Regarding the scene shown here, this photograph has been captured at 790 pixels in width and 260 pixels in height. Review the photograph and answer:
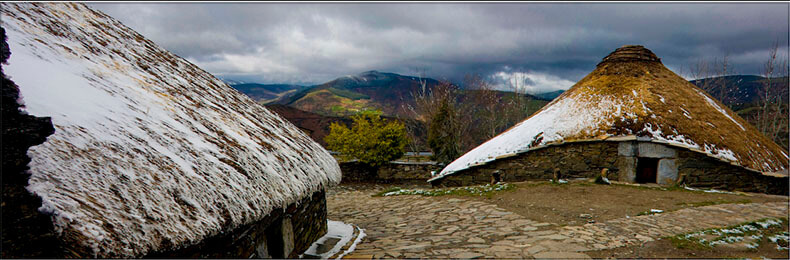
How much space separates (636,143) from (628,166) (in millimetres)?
666

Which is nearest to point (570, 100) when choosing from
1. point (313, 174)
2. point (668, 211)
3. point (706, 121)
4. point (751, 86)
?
point (706, 121)

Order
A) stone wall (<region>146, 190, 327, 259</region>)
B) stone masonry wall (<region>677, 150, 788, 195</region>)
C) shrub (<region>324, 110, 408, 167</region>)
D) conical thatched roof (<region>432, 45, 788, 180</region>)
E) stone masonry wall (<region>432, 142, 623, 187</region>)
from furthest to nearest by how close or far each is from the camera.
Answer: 1. shrub (<region>324, 110, 408, 167</region>)
2. stone masonry wall (<region>432, 142, 623, 187</region>)
3. conical thatched roof (<region>432, 45, 788, 180</region>)
4. stone masonry wall (<region>677, 150, 788, 195</region>)
5. stone wall (<region>146, 190, 327, 259</region>)

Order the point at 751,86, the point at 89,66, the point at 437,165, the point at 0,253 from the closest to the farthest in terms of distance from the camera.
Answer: the point at 0,253 < the point at 89,66 < the point at 437,165 < the point at 751,86

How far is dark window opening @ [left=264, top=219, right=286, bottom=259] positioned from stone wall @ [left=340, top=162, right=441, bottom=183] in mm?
15291

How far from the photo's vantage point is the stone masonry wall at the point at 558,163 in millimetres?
9969

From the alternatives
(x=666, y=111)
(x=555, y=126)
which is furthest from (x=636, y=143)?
(x=555, y=126)

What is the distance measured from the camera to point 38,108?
191 centimetres

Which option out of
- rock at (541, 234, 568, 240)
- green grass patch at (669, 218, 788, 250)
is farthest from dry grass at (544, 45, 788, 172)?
rock at (541, 234, 568, 240)

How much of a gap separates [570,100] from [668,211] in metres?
6.34

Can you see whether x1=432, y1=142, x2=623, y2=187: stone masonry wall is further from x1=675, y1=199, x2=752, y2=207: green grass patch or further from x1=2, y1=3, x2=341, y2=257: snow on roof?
x1=2, y1=3, x2=341, y2=257: snow on roof

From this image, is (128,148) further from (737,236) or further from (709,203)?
(709,203)

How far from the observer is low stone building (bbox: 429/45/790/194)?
30.6 feet

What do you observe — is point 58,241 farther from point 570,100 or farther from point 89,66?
point 570,100

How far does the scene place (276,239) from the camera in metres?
3.96
